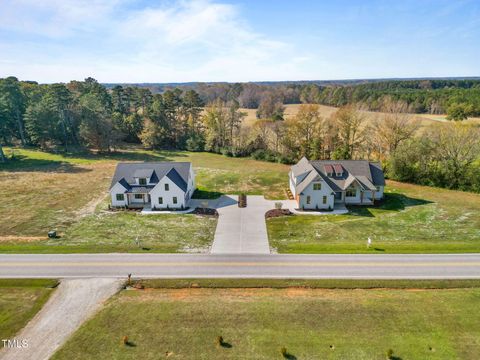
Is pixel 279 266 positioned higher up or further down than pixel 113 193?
further down

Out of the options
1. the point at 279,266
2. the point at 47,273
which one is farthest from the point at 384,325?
the point at 47,273

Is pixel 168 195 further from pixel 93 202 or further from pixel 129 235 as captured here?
pixel 93 202

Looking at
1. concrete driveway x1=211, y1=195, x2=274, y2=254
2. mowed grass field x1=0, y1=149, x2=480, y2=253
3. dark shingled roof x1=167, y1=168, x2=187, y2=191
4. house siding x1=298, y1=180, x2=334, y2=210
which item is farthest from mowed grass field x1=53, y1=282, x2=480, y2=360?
dark shingled roof x1=167, y1=168, x2=187, y2=191

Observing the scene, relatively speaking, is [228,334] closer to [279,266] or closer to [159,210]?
[279,266]

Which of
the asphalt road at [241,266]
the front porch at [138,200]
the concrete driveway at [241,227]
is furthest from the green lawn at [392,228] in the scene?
the front porch at [138,200]

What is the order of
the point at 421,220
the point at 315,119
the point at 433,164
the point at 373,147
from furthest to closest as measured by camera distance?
the point at 315,119, the point at 373,147, the point at 433,164, the point at 421,220
